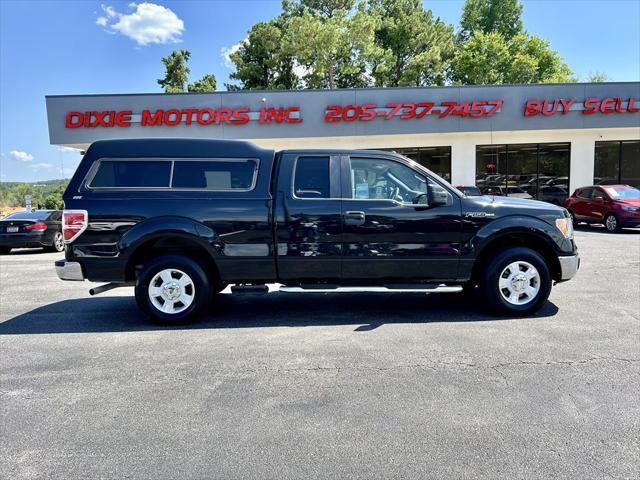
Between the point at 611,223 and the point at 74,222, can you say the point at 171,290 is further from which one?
the point at 611,223

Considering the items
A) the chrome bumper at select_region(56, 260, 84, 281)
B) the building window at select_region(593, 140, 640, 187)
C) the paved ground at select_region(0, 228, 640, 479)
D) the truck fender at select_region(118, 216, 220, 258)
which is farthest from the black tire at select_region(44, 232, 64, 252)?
the building window at select_region(593, 140, 640, 187)

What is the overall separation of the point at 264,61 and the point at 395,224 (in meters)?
35.1

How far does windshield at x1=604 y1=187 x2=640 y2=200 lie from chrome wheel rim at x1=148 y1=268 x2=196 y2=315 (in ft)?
47.9

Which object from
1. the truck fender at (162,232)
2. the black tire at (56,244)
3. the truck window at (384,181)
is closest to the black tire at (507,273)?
the truck window at (384,181)

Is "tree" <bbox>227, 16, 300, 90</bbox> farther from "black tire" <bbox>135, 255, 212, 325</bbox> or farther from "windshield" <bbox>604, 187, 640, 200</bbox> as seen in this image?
"black tire" <bbox>135, 255, 212, 325</bbox>

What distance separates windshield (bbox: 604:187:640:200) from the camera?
14.7m

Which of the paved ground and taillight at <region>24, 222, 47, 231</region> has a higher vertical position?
Answer: taillight at <region>24, 222, 47, 231</region>

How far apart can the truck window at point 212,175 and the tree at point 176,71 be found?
4209 centimetres

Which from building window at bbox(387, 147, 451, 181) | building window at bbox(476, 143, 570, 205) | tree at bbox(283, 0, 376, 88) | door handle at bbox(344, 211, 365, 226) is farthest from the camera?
tree at bbox(283, 0, 376, 88)

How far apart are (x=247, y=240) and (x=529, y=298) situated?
349 cm

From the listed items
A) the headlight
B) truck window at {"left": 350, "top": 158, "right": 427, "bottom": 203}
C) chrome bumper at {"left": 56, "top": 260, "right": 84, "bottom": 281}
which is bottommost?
chrome bumper at {"left": 56, "top": 260, "right": 84, "bottom": 281}

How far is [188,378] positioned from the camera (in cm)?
390

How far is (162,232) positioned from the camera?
525cm

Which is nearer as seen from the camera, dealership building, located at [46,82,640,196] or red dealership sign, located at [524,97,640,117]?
red dealership sign, located at [524,97,640,117]
